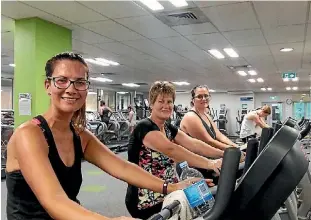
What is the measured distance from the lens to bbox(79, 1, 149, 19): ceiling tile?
3.85 meters

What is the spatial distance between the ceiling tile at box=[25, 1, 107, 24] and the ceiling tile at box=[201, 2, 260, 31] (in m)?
1.51

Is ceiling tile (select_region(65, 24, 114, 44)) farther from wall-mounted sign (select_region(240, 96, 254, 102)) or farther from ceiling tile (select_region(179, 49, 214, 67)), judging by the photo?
wall-mounted sign (select_region(240, 96, 254, 102))

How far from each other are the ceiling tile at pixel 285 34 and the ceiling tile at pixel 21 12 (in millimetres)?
3242

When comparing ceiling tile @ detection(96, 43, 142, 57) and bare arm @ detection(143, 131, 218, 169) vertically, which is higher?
ceiling tile @ detection(96, 43, 142, 57)

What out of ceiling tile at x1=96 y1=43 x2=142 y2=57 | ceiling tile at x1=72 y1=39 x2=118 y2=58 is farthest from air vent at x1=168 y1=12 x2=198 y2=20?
ceiling tile at x1=72 y1=39 x2=118 y2=58

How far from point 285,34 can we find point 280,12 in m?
1.27

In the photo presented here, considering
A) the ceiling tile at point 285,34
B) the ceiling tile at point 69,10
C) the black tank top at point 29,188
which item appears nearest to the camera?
the black tank top at point 29,188

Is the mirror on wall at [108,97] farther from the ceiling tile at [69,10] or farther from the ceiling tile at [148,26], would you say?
the ceiling tile at [69,10]

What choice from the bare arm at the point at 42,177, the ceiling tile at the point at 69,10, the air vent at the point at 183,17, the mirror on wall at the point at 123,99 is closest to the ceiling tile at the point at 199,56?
the air vent at the point at 183,17

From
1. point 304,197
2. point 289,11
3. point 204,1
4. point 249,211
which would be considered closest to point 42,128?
point 249,211

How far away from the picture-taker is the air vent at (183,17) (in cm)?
418

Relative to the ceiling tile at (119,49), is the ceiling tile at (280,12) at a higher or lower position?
higher

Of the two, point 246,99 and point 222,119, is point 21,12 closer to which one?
point 222,119

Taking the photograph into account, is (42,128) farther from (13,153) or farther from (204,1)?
(204,1)
